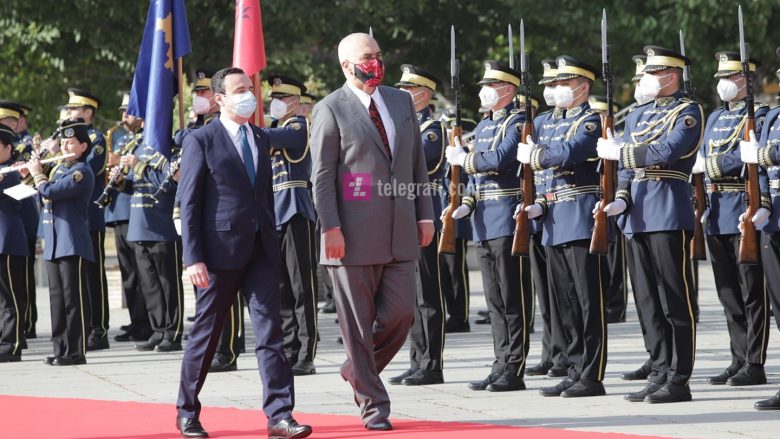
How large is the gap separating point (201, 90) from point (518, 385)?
3.54m

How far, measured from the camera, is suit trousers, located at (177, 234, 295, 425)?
8.41 meters

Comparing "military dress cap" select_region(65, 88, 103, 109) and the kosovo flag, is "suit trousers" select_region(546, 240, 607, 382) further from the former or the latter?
"military dress cap" select_region(65, 88, 103, 109)

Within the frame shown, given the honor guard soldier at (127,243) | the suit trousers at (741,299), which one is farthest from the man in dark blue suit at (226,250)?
the honor guard soldier at (127,243)

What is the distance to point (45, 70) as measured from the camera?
87.4 ft

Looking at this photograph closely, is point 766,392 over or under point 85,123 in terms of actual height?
under

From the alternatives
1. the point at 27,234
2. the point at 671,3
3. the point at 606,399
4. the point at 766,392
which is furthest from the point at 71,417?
the point at 671,3

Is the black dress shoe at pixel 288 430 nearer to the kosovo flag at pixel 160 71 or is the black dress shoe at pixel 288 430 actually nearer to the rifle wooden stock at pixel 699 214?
the rifle wooden stock at pixel 699 214

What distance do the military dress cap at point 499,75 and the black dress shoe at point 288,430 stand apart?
10.7 ft

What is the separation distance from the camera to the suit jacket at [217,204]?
847cm

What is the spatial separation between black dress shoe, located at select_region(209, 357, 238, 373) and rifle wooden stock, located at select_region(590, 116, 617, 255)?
3212 mm

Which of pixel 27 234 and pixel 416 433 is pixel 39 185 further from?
pixel 416 433

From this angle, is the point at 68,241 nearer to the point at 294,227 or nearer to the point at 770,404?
the point at 294,227

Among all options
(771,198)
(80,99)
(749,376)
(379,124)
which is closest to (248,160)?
(379,124)

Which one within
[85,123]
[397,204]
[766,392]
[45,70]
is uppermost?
[45,70]
